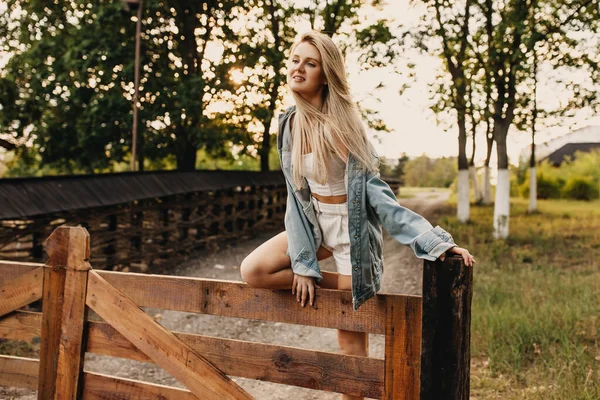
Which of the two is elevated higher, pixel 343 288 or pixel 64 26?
pixel 64 26

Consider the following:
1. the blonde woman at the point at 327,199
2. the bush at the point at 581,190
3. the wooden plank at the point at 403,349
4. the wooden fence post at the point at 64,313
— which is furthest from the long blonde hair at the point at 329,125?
the bush at the point at 581,190

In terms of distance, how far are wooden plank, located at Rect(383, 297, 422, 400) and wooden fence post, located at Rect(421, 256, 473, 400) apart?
60 millimetres

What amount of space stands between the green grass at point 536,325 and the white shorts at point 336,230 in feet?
8.66

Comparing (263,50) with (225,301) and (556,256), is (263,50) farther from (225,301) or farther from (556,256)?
(225,301)

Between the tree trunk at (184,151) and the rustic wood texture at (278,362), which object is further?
the tree trunk at (184,151)

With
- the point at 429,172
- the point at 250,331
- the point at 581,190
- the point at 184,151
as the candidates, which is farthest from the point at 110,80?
the point at 429,172

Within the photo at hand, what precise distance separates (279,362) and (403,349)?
25.0 inches

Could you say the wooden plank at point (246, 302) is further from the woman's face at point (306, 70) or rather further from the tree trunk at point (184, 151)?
the tree trunk at point (184, 151)

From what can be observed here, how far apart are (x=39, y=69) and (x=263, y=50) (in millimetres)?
6418

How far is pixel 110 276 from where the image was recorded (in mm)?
2914

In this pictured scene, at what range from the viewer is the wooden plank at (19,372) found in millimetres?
3174

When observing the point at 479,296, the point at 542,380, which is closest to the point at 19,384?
the point at 542,380

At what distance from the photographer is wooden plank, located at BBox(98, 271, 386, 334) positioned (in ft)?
8.21

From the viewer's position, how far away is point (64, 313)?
292 centimetres
